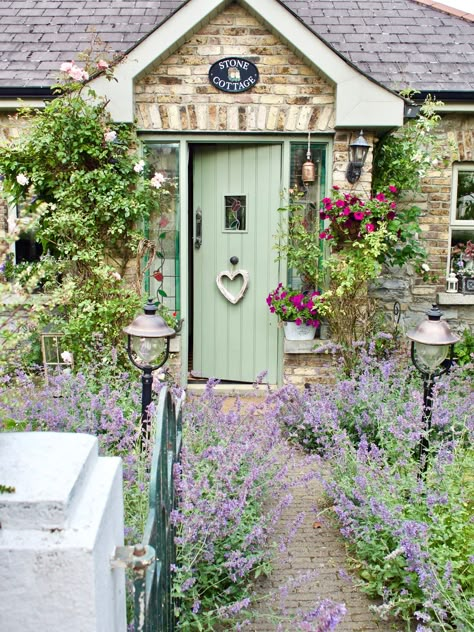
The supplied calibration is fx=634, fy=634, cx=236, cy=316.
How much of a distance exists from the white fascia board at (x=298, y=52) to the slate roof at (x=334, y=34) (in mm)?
986

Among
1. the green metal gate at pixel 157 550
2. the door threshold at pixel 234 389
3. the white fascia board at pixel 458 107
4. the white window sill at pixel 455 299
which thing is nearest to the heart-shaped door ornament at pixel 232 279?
the door threshold at pixel 234 389

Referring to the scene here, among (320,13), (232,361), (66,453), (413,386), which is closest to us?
(66,453)

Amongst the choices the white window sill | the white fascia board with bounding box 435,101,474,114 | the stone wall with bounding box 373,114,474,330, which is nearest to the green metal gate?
the stone wall with bounding box 373,114,474,330

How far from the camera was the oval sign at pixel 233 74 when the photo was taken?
6555mm

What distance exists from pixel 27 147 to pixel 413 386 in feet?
14.5

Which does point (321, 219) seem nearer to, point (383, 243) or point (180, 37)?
point (383, 243)

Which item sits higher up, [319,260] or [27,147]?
[27,147]

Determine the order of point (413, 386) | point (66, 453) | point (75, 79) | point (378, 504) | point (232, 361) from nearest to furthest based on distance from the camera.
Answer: point (66, 453), point (378, 504), point (413, 386), point (75, 79), point (232, 361)

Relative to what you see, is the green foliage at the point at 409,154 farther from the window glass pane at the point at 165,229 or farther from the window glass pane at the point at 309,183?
the window glass pane at the point at 165,229

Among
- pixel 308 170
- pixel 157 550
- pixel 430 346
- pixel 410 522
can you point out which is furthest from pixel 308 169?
pixel 157 550

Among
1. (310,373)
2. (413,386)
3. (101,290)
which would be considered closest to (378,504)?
(413,386)

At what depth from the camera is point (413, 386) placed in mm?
5371

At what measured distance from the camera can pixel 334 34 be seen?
7.71 metres

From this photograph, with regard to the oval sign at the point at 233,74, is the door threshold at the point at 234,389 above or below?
below
